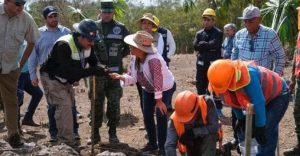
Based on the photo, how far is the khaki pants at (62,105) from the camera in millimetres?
5312

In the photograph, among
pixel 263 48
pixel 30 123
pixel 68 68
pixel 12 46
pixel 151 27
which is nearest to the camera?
pixel 68 68

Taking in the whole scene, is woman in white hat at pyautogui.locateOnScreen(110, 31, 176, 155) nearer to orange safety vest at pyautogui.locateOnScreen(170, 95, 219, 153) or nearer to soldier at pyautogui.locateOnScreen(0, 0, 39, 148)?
orange safety vest at pyautogui.locateOnScreen(170, 95, 219, 153)

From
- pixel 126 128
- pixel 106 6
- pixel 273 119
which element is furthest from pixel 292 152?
pixel 106 6

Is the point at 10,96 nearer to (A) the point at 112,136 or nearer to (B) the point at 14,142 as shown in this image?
(B) the point at 14,142

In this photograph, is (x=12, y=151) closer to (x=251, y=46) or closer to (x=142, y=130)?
(x=142, y=130)

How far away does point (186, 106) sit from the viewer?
384cm

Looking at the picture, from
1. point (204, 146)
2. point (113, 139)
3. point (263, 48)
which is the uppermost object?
point (263, 48)

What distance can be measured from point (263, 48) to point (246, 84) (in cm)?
164

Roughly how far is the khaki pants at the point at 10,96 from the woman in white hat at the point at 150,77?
1.31 m

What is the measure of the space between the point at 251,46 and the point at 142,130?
2.41 meters

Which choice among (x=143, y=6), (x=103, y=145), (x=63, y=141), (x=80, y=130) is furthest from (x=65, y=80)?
(x=143, y=6)

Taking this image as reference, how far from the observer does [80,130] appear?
274 inches

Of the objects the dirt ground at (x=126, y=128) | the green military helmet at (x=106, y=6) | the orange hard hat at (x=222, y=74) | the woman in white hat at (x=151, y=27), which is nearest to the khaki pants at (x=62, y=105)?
the dirt ground at (x=126, y=128)

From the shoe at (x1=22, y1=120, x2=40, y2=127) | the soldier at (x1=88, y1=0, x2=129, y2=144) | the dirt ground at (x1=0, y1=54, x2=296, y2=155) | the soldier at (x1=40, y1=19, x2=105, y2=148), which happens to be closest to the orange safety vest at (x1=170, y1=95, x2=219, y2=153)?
the soldier at (x1=40, y1=19, x2=105, y2=148)
